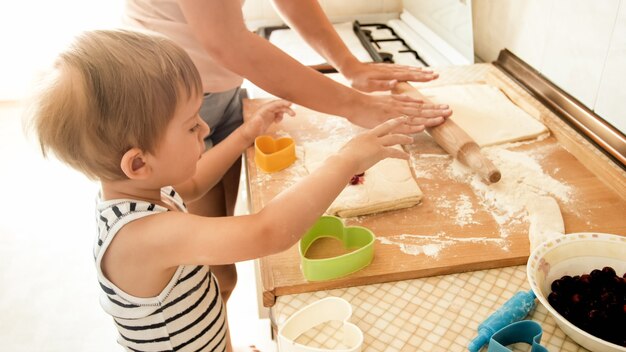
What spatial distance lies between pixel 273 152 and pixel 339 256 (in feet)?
1.33

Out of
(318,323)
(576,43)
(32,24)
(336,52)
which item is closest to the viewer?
(318,323)

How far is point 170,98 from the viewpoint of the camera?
72 centimetres

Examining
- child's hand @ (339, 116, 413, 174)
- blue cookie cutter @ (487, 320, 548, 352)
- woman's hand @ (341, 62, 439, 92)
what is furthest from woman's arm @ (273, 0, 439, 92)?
blue cookie cutter @ (487, 320, 548, 352)

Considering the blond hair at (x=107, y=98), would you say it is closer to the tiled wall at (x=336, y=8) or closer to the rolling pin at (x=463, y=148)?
the rolling pin at (x=463, y=148)

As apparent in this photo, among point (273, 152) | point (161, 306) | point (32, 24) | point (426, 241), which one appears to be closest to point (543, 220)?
point (426, 241)

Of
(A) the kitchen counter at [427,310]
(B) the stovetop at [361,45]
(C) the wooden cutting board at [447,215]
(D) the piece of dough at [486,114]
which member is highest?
(D) the piece of dough at [486,114]

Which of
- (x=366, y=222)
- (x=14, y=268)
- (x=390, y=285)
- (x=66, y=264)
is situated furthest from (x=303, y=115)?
(x=14, y=268)

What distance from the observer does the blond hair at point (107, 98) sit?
0.66 meters

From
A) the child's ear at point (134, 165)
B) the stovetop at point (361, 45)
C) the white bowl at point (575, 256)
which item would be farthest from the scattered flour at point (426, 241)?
the stovetop at point (361, 45)

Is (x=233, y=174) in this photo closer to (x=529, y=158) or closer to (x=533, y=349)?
(x=529, y=158)

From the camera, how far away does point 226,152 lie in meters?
1.12

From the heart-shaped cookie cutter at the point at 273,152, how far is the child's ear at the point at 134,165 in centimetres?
37

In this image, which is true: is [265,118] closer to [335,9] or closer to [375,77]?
Answer: [375,77]

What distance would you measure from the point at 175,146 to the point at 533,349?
21.7 inches
